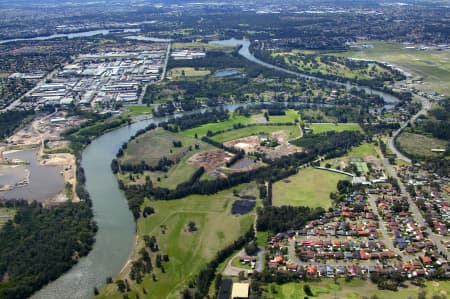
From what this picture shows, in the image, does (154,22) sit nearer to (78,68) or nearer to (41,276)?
(78,68)

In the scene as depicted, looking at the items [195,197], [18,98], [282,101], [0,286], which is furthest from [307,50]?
[0,286]

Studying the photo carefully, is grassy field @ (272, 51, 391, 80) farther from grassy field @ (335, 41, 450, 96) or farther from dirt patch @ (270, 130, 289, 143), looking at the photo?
dirt patch @ (270, 130, 289, 143)

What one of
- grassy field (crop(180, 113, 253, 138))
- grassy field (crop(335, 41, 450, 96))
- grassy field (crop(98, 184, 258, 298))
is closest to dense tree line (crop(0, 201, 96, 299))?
grassy field (crop(98, 184, 258, 298))

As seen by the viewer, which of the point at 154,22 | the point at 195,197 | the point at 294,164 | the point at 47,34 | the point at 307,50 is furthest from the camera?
the point at 154,22

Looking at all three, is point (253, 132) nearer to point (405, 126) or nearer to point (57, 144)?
point (405, 126)

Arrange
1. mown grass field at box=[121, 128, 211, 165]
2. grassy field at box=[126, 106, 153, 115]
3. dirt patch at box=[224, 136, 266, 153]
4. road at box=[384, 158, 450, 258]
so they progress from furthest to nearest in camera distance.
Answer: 1. grassy field at box=[126, 106, 153, 115]
2. dirt patch at box=[224, 136, 266, 153]
3. mown grass field at box=[121, 128, 211, 165]
4. road at box=[384, 158, 450, 258]
